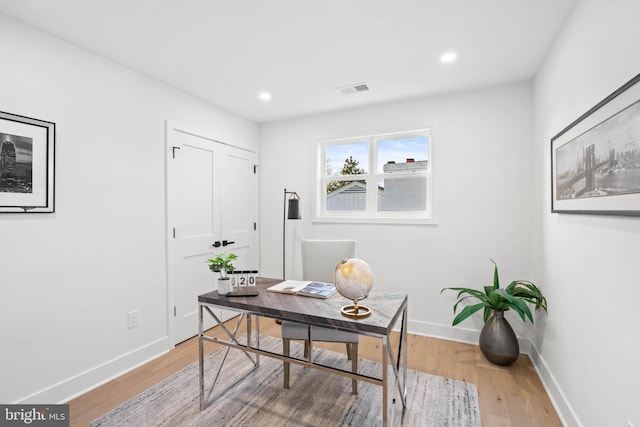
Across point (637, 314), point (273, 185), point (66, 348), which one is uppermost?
point (273, 185)

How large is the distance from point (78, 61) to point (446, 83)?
3027 mm

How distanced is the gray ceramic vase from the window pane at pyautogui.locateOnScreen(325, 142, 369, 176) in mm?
2011

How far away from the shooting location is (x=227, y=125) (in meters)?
3.62

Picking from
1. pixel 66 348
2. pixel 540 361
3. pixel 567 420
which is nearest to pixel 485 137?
pixel 540 361

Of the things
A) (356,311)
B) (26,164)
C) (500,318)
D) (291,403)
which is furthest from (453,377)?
(26,164)

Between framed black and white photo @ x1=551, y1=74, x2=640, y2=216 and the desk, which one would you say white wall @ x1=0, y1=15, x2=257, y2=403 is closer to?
the desk

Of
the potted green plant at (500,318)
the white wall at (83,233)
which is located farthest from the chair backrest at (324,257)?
the white wall at (83,233)

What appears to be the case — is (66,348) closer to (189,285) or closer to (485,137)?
(189,285)

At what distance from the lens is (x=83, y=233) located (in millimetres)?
2264

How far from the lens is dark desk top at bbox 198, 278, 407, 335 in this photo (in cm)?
152

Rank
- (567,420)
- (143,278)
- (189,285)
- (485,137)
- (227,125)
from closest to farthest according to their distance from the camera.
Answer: (567,420)
(143,278)
(485,137)
(189,285)
(227,125)

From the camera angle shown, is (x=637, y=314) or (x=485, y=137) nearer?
(x=637, y=314)

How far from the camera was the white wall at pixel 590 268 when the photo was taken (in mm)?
1256

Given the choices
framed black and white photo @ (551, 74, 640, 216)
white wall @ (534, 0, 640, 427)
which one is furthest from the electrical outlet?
framed black and white photo @ (551, 74, 640, 216)
